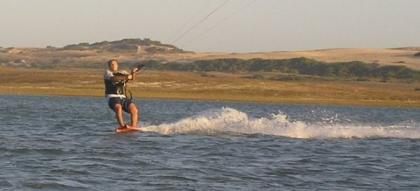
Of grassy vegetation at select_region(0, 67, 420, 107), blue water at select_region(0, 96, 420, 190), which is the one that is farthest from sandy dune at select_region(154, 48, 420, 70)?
blue water at select_region(0, 96, 420, 190)

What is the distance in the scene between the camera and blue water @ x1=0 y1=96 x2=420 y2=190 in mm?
13992

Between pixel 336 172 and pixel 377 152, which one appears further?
pixel 377 152

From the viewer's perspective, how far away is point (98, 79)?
111 m

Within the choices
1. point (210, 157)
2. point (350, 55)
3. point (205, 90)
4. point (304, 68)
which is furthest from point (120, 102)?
point (350, 55)

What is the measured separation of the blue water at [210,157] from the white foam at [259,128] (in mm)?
34

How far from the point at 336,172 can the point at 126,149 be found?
4.88m

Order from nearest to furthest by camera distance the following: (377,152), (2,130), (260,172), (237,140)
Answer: (260,172) → (377,152) → (237,140) → (2,130)

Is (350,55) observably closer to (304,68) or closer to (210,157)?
(304,68)

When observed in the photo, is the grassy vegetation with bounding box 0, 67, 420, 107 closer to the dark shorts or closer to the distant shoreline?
the distant shoreline

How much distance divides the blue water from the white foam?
0.03m

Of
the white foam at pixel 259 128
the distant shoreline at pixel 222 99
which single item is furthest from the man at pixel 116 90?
the distant shoreline at pixel 222 99

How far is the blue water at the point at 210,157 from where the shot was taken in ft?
45.9

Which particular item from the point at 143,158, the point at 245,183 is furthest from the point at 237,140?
the point at 245,183

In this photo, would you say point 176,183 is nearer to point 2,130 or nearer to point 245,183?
point 245,183
